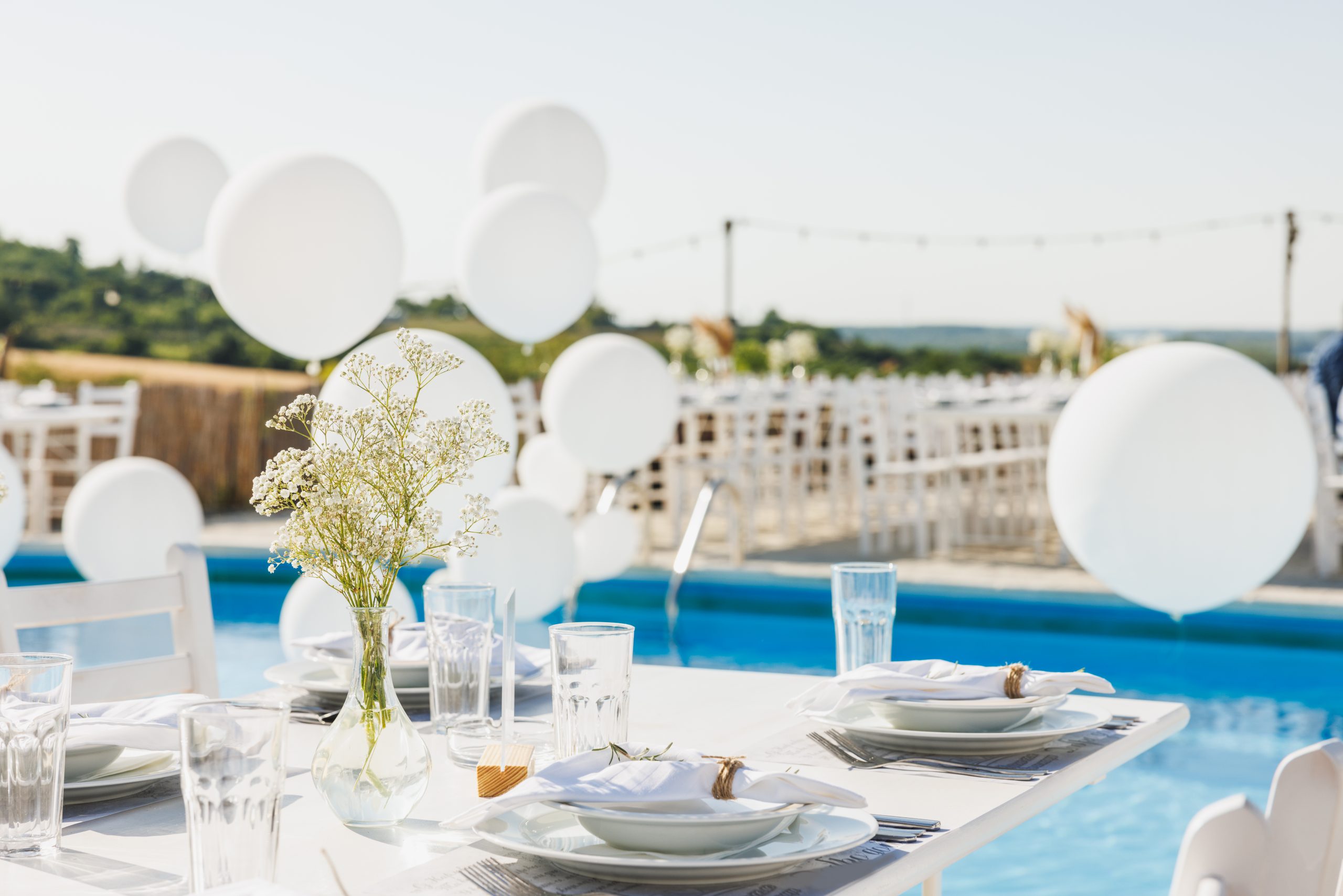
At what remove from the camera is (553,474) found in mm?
6184

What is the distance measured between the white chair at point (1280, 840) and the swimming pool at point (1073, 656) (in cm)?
254

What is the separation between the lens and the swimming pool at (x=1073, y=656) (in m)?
3.42

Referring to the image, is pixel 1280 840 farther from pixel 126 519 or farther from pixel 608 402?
pixel 126 519

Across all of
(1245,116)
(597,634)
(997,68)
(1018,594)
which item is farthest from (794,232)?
(597,634)

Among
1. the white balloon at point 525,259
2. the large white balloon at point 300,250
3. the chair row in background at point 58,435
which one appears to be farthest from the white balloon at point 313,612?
the chair row in background at point 58,435

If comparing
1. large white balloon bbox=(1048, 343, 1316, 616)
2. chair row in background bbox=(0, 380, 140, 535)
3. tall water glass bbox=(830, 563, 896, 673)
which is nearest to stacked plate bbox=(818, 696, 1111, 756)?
tall water glass bbox=(830, 563, 896, 673)

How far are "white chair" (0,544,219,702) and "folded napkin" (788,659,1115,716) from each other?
85 centimetres

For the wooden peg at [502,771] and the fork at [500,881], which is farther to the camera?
the wooden peg at [502,771]

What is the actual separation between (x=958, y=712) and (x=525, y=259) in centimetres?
319

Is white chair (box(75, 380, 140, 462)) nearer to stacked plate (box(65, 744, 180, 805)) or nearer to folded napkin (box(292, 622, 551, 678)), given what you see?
folded napkin (box(292, 622, 551, 678))

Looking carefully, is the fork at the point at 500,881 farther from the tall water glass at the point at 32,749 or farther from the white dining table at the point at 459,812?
the tall water glass at the point at 32,749

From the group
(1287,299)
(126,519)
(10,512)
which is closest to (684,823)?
(10,512)

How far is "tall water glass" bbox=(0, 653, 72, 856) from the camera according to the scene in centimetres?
105

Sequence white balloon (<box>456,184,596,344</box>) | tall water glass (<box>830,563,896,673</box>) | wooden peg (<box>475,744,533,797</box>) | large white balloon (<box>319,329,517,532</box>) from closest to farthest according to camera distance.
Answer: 1. wooden peg (<box>475,744,533,797</box>)
2. tall water glass (<box>830,563,896,673</box>)
3. large white balloon (<box>319,329,517,532</box>)
4. white balloon (<box>456,184,596,344</box>)
